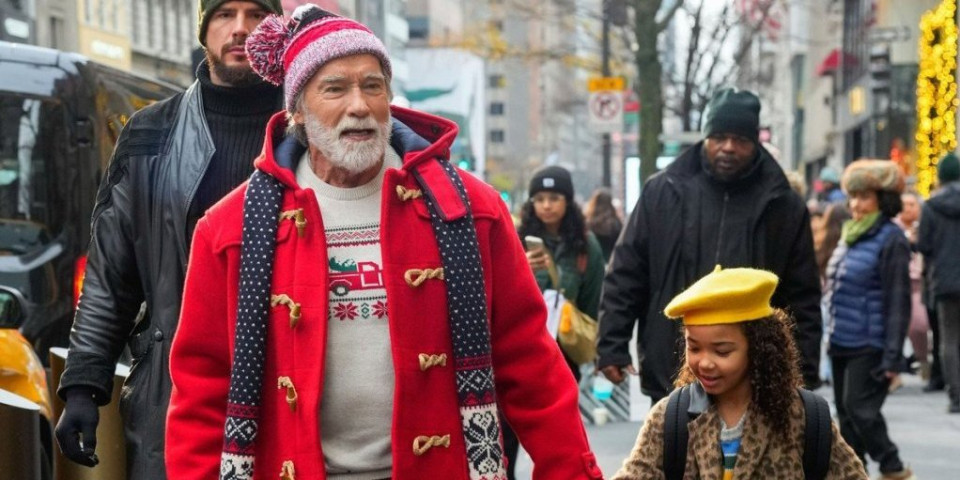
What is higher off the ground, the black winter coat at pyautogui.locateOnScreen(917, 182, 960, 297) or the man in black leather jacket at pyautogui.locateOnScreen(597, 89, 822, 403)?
the man in black leather jacket at pyautogui.locateOnScreen(597, 89, 822, 403)

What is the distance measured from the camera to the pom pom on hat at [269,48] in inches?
163

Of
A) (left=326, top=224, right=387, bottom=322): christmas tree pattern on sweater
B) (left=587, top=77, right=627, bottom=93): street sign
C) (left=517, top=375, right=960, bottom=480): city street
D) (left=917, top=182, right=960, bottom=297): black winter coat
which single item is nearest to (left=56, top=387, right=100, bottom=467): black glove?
(left=326, top=224, right=387, bottom=322): christmas tree pattern on sweater

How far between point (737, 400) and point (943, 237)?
32.8 ft

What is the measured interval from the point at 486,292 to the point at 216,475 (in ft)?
2.21

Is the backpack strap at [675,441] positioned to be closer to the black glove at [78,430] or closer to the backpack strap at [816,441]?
the backpack strap at [816,441]

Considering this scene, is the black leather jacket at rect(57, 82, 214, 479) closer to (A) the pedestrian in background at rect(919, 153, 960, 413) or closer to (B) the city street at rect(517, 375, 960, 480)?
(B) the city street at rect(517, 375, 960, 480)

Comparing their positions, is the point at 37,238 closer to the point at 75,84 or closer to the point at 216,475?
the point at 75,84

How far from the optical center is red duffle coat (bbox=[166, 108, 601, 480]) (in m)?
3.82

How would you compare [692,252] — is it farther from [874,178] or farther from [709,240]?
[874,178]

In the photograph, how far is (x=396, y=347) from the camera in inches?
150

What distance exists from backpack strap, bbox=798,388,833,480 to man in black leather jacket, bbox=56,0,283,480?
1585 millimetres

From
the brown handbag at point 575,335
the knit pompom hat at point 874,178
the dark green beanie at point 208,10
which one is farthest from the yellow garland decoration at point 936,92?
the dark green beanie at point 208,10

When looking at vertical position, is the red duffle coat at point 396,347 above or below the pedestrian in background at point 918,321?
above

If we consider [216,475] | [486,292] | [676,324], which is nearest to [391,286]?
[486,292]
